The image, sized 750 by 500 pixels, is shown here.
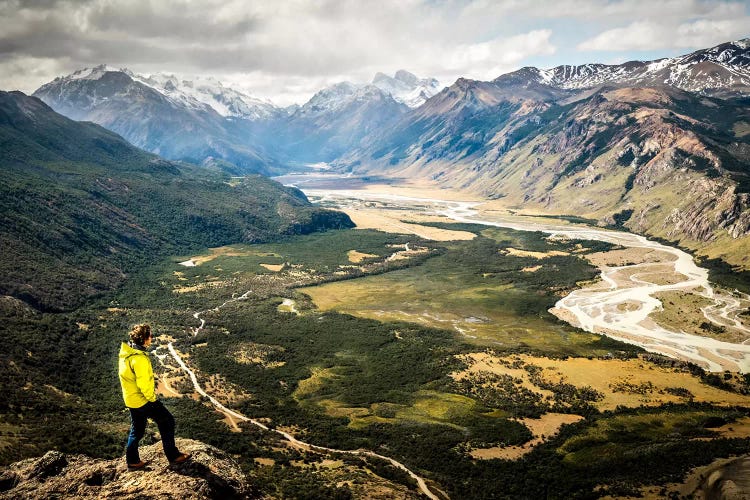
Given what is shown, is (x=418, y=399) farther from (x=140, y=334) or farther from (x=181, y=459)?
(x=140, y=334)

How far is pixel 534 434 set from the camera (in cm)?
10962

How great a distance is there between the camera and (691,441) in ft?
328

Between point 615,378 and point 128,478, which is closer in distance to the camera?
point 128,478

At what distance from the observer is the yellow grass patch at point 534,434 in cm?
10138

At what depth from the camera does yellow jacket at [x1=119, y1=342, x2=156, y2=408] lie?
28.4 meters

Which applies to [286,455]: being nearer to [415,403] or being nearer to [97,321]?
[415,403]

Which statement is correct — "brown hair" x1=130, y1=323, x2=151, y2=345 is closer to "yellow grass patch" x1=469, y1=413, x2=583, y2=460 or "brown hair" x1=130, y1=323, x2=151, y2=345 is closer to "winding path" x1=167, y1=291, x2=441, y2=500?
"winding path" x1=167, y1=291, x2=441, y2=500

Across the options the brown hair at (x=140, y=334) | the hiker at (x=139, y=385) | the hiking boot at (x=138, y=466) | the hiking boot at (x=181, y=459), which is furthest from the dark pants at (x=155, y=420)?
the brown hair at (x=140, y=334)

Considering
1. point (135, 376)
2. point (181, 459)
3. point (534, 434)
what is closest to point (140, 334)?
point (135, 376)

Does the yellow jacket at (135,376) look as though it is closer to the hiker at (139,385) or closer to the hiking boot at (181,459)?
the hiker at (139,385)

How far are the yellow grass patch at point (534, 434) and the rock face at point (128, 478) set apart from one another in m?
77.4

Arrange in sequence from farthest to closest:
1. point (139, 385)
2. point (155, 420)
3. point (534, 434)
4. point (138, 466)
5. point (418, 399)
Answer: point (418, 399), point (534, 434), point (138, 466), point (155, 420), point (139, 385)

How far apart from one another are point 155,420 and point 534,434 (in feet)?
313

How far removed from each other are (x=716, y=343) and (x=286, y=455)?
14052cm
